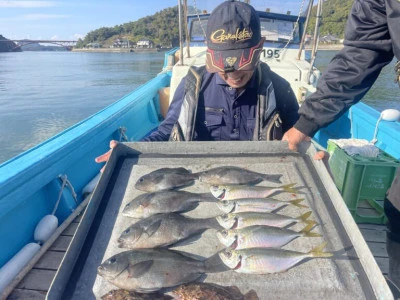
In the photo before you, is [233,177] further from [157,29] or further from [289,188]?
[157,29]

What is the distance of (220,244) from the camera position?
5.68ft

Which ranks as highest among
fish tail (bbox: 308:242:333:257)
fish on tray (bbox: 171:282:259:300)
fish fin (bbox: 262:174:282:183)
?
fish fin (bbox: 262:174:282:183)

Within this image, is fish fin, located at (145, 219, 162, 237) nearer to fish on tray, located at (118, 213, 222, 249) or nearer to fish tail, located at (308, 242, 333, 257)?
fish on tray, located at (118, 213, 222, 249)

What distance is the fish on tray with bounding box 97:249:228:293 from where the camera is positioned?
4.91 feet

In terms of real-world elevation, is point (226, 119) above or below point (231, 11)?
below

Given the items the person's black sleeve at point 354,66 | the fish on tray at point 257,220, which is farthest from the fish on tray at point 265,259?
the person's black sleeve at point 354,66

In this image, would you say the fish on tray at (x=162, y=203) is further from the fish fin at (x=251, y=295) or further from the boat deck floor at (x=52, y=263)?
the boat deck floor at (x=52, y=263)

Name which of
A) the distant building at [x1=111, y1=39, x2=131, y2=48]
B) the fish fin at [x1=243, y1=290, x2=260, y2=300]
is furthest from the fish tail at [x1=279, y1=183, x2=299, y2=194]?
the distant building at [x1=111, y1=39, x2=131, y2=48]

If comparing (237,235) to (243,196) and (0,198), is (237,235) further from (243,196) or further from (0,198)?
(0,198)

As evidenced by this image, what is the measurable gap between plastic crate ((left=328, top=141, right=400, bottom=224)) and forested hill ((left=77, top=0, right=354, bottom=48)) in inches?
1531

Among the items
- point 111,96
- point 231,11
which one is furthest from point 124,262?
point 111,96

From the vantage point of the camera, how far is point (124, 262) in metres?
1.54

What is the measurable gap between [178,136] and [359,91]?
1671 millimetres

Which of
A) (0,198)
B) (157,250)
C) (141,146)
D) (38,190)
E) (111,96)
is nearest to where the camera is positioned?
(157,250)
